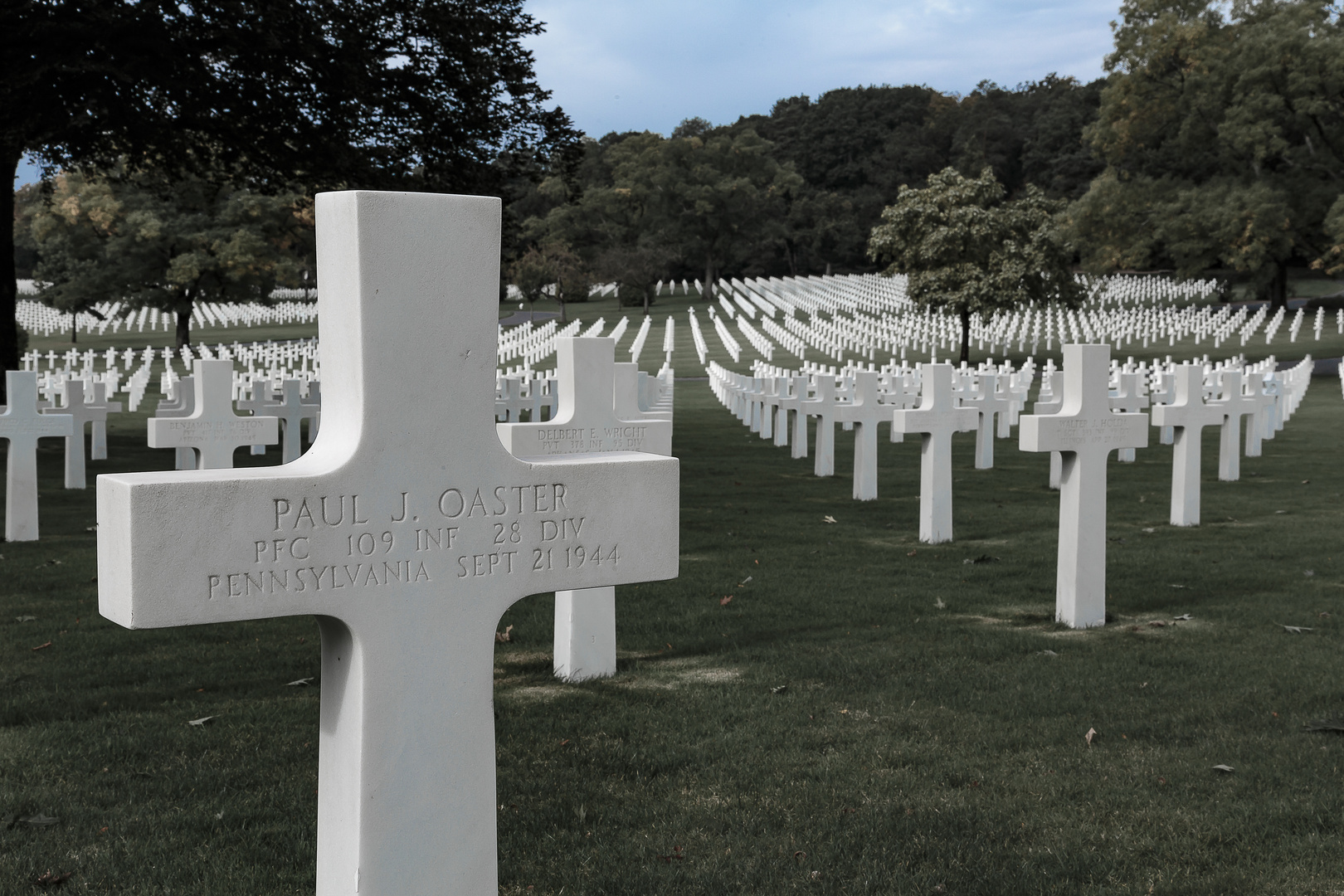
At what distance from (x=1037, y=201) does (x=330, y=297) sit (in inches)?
1708

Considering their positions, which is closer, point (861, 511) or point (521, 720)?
point (521, 720)

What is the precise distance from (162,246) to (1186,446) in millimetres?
44886

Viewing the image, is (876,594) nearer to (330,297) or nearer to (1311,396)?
(330,297)

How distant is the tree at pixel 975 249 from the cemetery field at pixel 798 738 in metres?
32.0

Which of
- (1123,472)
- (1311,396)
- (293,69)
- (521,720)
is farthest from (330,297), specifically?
(1311,396)

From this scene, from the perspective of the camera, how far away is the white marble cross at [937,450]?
9.86 m

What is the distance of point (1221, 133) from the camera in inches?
1609

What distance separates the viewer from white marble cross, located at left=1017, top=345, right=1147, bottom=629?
279 inches

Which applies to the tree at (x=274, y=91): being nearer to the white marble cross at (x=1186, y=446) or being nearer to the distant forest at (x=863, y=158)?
the white marble cross at (x=1186, y=446)

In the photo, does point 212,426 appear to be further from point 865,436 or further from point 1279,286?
point 1279,286

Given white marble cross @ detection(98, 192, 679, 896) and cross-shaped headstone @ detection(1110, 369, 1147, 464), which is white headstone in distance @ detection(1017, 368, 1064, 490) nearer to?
cross-shaped headstone @ detection(1110, 369, 1147, 464)

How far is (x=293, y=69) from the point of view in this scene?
14047mm

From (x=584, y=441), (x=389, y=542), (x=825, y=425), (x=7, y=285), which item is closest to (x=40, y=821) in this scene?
(x=389, y=542)

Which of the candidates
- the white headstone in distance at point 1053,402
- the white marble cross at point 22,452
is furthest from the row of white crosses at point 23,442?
the white headstone in distance at point 1053,402
